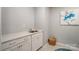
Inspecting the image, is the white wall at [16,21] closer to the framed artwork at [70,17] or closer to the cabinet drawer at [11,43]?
the cabinet drawer at [11,43]

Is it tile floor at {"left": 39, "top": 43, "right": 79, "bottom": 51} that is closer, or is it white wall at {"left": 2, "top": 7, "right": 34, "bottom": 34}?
tile floor at {"left": 39, "top": 43, "right": 79, "bottom": 51}

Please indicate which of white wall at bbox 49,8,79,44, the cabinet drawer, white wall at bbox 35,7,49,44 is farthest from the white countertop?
white wall at bbox 49,8,79,44

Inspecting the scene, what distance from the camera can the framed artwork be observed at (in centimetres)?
121

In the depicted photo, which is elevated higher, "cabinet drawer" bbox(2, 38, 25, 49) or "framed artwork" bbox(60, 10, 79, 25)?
"framed artwork" bbox(60, 10, 79, 25)

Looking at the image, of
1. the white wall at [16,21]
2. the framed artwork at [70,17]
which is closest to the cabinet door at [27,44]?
the white wall at [16,21]

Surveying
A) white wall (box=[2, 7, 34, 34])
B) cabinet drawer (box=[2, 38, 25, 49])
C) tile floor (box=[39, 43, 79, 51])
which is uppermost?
white wall (box=[2, 7, 34, 34])

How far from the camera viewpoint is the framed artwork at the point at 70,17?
3.97ft

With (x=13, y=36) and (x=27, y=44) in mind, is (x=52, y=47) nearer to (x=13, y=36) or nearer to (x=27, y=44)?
(x=27, y=44)

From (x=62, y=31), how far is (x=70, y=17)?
22cm

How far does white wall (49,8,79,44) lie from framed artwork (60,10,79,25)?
56mm

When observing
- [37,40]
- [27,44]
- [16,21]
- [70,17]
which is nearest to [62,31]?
[70,17]

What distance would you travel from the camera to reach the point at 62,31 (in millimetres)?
1281

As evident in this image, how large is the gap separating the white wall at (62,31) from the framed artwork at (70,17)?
0.18ft

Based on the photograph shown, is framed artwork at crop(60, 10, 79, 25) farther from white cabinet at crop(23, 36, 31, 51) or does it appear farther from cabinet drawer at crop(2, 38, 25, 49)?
cabinet drawer at crop(2, 38, 25, 49)
